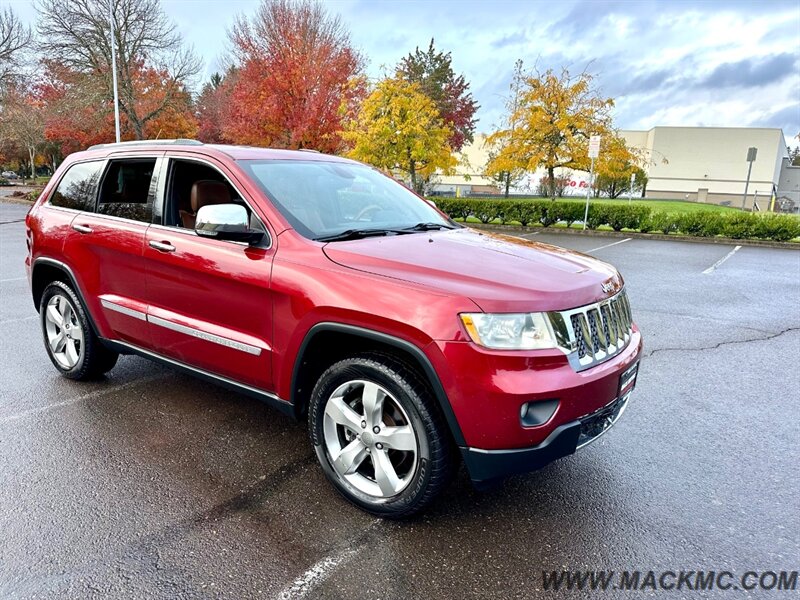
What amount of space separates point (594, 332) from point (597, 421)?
0.42 metres

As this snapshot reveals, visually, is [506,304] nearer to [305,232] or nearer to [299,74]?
[305,232]

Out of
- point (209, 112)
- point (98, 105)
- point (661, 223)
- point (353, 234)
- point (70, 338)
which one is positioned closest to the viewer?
point (353, 234)

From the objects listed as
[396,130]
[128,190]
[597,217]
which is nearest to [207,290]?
[128,190]

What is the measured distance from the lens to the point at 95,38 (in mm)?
27141

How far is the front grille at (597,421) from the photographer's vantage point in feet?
8.46

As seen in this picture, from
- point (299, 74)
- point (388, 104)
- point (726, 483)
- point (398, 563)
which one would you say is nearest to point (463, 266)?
point (398, 563)

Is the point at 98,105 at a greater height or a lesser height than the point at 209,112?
lesser

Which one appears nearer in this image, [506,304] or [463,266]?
[506,304]

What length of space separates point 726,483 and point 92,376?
178 inches

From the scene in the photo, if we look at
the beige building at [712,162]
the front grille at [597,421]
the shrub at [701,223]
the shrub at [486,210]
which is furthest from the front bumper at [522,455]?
the beige building at [712,162]

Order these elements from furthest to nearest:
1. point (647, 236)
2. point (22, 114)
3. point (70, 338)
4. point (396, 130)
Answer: point (22, 114) < point (396, 130) < point (647, 236) < point (70, 338)

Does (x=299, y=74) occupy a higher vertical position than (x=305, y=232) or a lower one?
higher

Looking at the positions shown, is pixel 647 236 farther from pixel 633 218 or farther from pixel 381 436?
pixel 381 436

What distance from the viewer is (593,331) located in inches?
105
